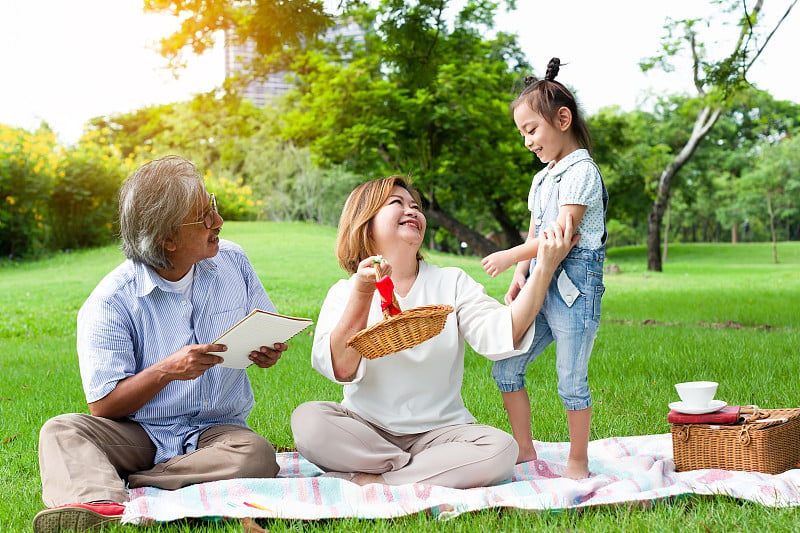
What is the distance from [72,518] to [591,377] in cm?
388

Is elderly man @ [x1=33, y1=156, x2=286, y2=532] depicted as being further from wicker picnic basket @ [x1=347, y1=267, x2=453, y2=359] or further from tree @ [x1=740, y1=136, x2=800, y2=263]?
tree @ [x1=740, y1=136, x2=800, y2=263]

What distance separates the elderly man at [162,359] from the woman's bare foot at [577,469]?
3.82 feet

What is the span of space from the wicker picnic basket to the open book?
21cm

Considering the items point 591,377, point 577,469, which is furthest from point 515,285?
point 591,377

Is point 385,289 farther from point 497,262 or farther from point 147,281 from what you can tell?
point 147,281

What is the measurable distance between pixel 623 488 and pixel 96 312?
2.01 metres

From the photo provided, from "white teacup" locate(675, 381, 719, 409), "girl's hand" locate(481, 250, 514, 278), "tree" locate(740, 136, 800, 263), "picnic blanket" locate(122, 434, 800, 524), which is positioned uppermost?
"tree" locate(740, 136, 800, 263)

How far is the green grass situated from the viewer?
2.49 m

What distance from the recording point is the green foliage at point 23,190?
18062mm

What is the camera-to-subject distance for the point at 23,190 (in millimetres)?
Result: 18078

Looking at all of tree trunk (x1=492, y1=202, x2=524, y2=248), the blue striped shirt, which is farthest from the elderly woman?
tree trunk (x1=492, y1=202, x2=524, y2=248)

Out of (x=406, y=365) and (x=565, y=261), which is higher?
(x=565, y=261)

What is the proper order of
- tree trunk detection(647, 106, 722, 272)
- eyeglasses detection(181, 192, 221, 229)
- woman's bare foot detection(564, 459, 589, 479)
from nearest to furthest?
eyeglasses detection(181, 192, 221, 229) < woman's bare foot detection(564, 459, 589, 479) < tree trunk detection(647, 106, 722, 272)

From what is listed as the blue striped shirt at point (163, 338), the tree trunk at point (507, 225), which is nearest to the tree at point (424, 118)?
the tree trunk at point (507, 225)
